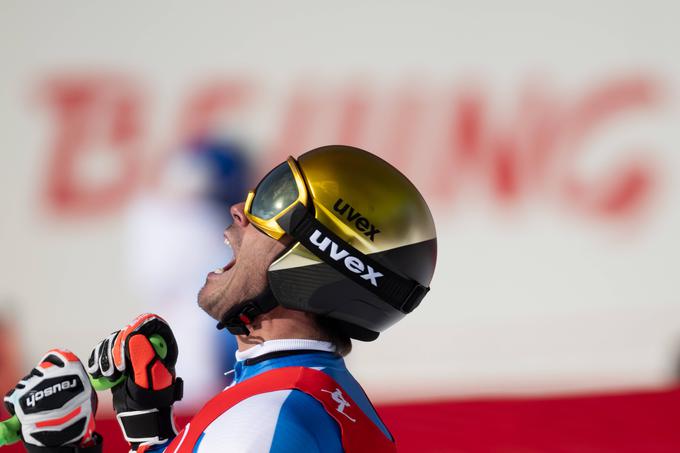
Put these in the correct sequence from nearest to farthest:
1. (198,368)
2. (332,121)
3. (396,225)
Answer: (396,225) < (198,368) < (332,121)

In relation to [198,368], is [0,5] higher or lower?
higher

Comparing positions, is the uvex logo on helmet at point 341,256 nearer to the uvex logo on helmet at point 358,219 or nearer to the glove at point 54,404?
the uvex logo on helmet at point 358,219

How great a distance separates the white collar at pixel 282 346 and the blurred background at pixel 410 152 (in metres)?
3.62

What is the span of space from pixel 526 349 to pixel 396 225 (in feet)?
13.2

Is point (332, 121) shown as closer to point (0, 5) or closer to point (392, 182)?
point (0, 5)

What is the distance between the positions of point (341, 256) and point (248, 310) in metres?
0.18

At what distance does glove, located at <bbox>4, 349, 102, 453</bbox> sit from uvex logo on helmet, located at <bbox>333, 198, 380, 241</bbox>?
23.2 inches

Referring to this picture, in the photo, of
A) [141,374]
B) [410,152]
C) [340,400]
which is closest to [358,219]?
[340,400]

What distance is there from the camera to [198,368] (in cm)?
439

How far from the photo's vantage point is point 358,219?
1476mm

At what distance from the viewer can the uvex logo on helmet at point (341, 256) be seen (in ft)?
4.87

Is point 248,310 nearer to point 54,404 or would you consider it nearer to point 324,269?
point 324,269

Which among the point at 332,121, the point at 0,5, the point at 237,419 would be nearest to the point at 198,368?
the point at 332,121

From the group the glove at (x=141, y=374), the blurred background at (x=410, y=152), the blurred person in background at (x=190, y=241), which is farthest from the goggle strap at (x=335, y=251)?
the blurred background at (x=410, y=152)
